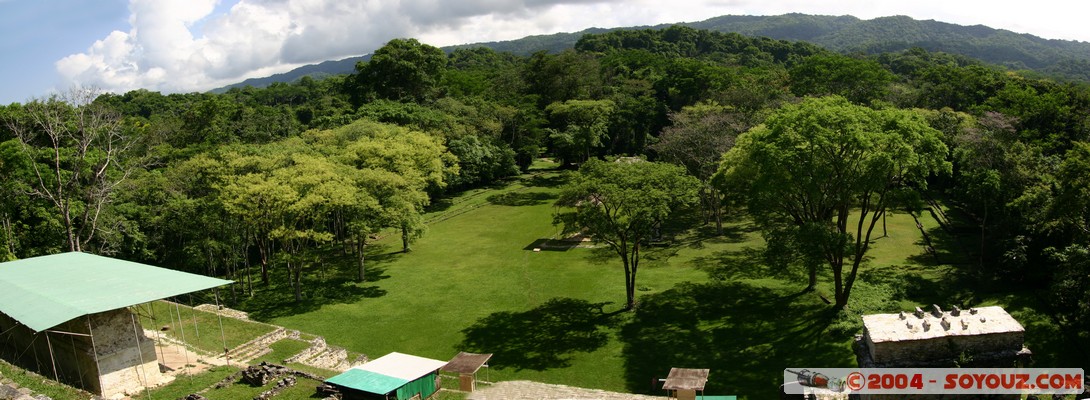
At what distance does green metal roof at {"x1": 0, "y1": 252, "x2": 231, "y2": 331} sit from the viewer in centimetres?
1802

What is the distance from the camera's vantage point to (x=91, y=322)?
19.2 m

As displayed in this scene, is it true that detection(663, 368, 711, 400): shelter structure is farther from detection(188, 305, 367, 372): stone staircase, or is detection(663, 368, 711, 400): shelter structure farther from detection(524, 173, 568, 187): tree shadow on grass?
detection(524, 173, 568, 187): tree shadow on grass

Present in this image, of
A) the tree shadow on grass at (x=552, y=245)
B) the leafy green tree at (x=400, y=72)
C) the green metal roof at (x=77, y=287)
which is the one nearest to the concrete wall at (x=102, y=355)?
the green metal roof at (x=77, y=287)

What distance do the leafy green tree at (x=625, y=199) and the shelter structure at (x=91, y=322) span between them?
15712 mm

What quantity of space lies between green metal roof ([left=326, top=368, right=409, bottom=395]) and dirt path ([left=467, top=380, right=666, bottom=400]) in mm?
2641

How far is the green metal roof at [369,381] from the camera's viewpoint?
1864 centimetres

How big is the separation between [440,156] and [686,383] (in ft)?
126

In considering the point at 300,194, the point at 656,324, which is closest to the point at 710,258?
the point at 656,324

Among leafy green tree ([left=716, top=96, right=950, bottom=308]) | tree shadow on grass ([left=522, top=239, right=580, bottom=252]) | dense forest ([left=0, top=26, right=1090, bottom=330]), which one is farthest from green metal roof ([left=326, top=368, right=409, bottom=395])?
tree shadow on grass ([left=522, top=239, right=580, bottom=252])

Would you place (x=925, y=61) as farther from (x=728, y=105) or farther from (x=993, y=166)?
(x=993, y=166)

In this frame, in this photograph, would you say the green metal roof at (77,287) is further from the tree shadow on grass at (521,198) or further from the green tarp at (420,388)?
the tree shadow on grass at (521,198)

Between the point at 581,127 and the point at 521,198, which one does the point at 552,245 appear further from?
the point at 581,127

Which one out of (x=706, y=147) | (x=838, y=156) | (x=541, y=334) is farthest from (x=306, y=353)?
(x=706, y=147)

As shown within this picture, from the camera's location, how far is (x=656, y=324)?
91.6ft
